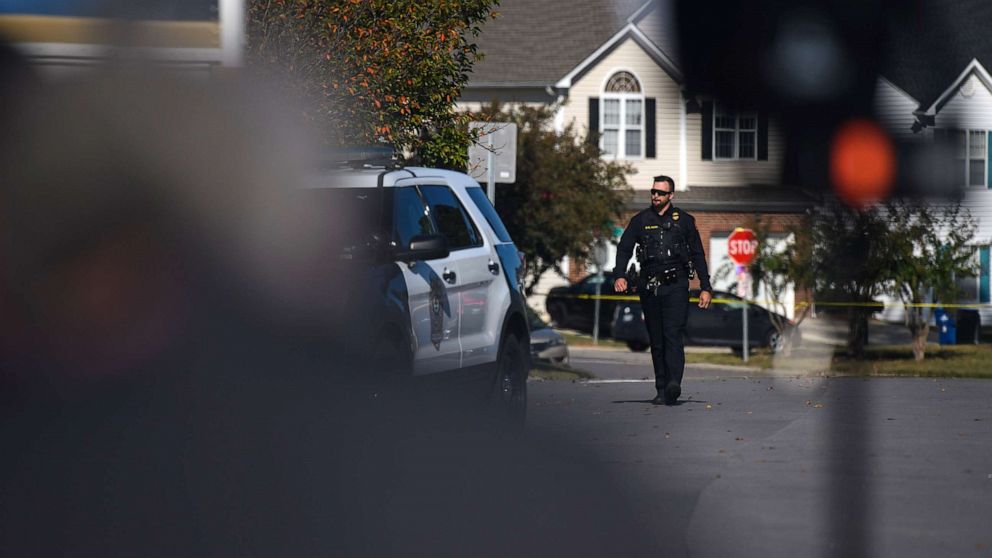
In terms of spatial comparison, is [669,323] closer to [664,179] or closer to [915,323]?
[915,323]

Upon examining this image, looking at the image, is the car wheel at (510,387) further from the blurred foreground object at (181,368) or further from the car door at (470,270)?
the blurred foreground object at (181,368)

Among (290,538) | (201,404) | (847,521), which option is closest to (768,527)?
(847,521)

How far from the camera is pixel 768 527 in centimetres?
665

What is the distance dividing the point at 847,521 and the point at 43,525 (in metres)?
3.45

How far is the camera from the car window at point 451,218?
10.7 metres

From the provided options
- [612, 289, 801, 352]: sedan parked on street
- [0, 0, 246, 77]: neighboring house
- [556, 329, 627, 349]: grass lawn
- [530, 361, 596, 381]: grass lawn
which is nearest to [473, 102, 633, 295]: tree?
[612, 289, 801, 352]: sedan parked on street

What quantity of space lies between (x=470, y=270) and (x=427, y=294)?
0.79 metres

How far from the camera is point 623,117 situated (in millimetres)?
2623

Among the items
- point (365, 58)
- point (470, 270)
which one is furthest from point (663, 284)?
point (365, 58)

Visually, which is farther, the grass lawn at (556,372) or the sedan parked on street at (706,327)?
the sedan parked on street at (706,327)

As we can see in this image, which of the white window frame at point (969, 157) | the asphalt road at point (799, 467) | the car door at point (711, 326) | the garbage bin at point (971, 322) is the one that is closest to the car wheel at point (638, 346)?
the car door at point (711, 326)

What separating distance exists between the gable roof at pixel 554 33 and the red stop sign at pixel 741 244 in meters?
0.34

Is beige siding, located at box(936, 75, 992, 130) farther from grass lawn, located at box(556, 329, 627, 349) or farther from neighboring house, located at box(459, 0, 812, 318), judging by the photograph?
grass lawn, located at box(556, 329, 627, 349)

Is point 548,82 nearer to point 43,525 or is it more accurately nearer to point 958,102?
point 958,102
